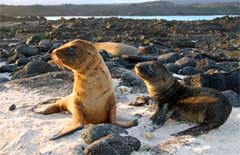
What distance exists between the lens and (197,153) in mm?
4820

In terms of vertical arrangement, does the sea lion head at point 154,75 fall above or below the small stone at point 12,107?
above

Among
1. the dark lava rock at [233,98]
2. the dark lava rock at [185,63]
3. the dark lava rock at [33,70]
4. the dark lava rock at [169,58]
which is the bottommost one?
the dark lava rock at [169,58]

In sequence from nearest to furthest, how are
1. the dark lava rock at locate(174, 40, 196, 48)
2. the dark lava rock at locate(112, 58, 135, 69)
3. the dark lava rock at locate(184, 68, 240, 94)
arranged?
the dark lava rock at locate(184, 68, 240, 94) → the dark lava rock at locate(112, 58, 135, 69) → the dark lava rock at locate(174, 40, 196, 48)

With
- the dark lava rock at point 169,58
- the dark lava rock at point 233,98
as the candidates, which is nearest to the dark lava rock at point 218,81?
the dark lava rock at point 233,98

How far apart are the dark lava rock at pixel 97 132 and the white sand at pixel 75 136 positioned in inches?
3.2

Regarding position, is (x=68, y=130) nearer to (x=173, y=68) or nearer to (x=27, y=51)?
(x=173, y=68)

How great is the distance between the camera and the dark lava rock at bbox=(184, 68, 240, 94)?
24.2 ft

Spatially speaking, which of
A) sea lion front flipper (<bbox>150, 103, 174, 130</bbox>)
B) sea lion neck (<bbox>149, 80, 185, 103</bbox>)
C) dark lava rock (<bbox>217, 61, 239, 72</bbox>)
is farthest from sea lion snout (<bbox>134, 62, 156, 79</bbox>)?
dark lava rock (<bbox>217, 61, 239, 72</bbox>)

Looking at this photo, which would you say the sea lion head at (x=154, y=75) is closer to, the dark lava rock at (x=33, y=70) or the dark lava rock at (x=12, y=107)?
the dark lava rock at (x=12, y=107)

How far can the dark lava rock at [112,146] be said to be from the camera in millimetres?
4680

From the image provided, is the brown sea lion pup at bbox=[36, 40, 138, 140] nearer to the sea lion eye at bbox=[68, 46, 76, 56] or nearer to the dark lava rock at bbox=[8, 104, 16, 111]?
the sea lion eye at bbox=[68, 46, 76, 56]

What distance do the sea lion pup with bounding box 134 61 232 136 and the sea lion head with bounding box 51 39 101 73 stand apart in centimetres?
73

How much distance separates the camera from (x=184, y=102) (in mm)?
6012

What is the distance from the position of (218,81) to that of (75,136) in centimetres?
317
